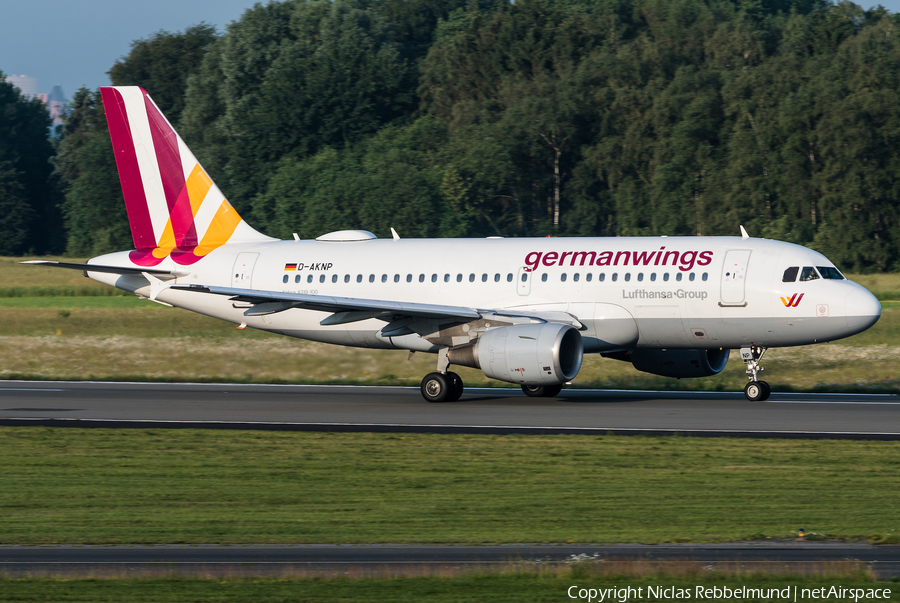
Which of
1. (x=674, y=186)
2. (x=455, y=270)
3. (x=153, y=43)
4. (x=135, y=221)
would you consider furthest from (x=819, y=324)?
(x=153, y=43)

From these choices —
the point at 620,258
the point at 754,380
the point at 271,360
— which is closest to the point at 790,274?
the point at 754,380

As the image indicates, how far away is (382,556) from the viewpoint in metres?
11.3

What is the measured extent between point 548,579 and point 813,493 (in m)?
6.24

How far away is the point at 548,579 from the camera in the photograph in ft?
33.2

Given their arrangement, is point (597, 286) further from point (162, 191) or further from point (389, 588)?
point (389, 588)

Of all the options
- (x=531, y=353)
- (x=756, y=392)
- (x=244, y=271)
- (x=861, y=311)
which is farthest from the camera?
(x=244, y=271)

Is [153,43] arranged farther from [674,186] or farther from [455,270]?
[455,270]

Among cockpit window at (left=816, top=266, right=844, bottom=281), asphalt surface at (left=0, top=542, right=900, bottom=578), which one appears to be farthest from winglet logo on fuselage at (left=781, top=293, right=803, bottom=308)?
asphalt surface at (left=0, top=542, right=900, bottom=578)

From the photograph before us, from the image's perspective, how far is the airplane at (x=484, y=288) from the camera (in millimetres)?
25297

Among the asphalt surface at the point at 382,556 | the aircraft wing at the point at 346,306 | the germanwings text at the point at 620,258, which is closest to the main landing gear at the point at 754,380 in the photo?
the germanwings text at the point at 620,258

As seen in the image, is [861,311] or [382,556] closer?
[382,556]

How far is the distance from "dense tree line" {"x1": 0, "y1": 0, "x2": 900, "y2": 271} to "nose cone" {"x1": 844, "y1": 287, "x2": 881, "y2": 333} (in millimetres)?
40645

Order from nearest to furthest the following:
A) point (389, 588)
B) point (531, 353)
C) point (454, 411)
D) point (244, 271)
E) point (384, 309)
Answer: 1. point (389, 588)
2. point (531, 353)
3. point (454, 411)
4. point (384, 309)
5. point (244, 271)

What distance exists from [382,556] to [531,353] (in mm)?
13440
